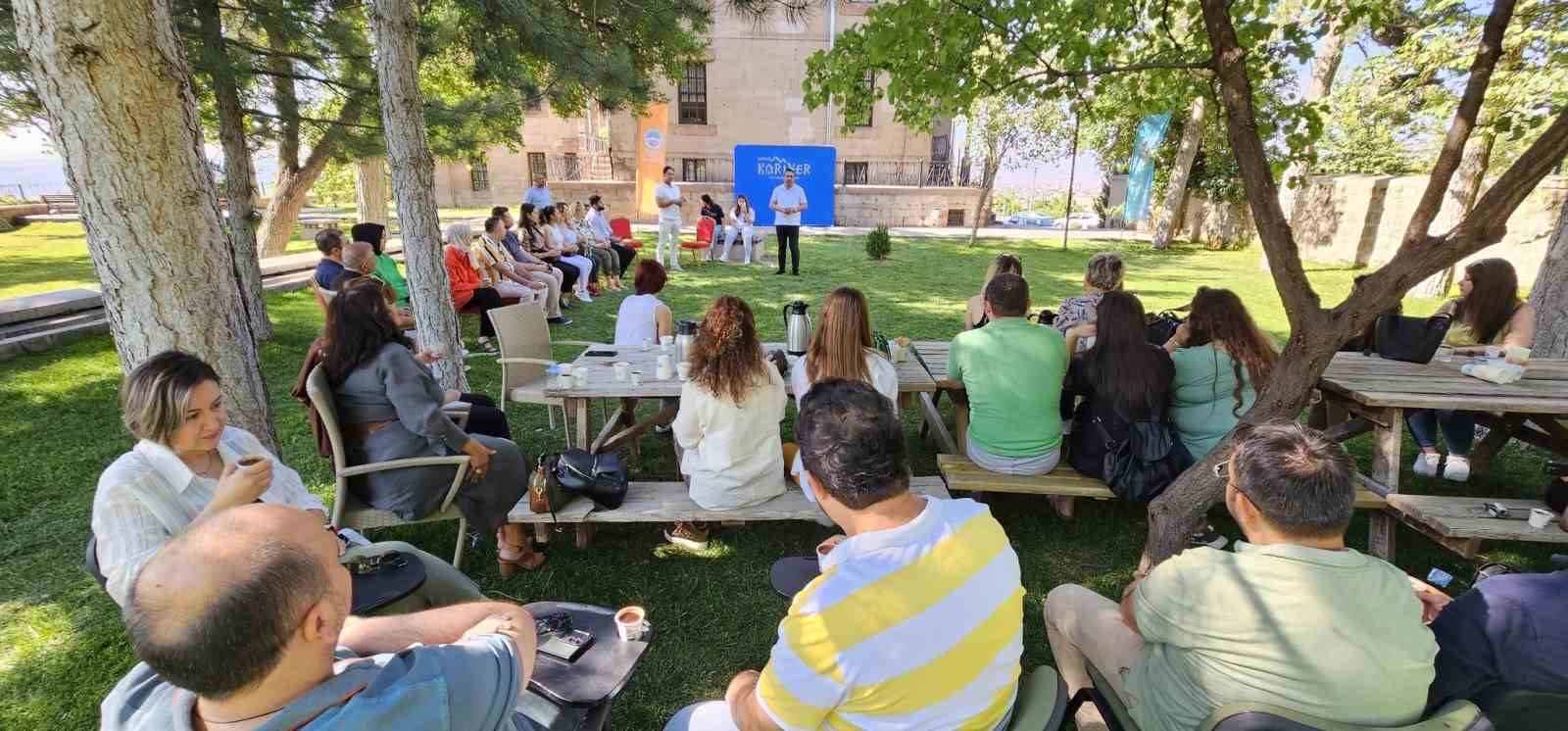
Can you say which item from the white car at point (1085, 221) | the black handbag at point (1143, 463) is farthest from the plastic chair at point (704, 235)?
the white car at point (1085, 221)

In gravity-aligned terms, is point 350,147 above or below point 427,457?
above

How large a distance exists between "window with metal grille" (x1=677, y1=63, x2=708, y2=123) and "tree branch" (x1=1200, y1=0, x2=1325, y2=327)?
2331 centimetres

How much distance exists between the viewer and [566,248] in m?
9.57

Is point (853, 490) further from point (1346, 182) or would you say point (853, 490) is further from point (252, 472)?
point (1346, 182)

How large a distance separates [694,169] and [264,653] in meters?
24.6

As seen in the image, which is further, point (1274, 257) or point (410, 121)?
point (410, 121)

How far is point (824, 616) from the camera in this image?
1254 millimetres

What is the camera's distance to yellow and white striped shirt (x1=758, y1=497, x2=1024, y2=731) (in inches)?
48.9

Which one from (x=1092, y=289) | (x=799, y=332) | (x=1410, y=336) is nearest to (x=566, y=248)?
(x=799, y=332)

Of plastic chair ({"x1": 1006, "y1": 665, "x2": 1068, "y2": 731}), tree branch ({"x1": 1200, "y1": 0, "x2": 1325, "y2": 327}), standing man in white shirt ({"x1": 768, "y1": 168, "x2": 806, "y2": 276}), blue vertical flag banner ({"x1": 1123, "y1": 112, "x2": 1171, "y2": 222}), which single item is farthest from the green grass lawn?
blue vertical flag banner ({"x1": 1123, "y1": 112, "x2": 1171, "y2": 222})

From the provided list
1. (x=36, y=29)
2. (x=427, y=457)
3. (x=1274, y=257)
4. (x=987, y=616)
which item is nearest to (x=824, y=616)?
(x=987, y=616)

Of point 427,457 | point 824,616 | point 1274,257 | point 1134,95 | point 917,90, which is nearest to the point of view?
point 824,616

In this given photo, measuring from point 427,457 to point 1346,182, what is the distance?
16649 mm

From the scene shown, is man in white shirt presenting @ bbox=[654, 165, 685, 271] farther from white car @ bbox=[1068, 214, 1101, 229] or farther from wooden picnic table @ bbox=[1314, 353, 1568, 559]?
white car @ bbox=[1068, 214, 1101, 229]
